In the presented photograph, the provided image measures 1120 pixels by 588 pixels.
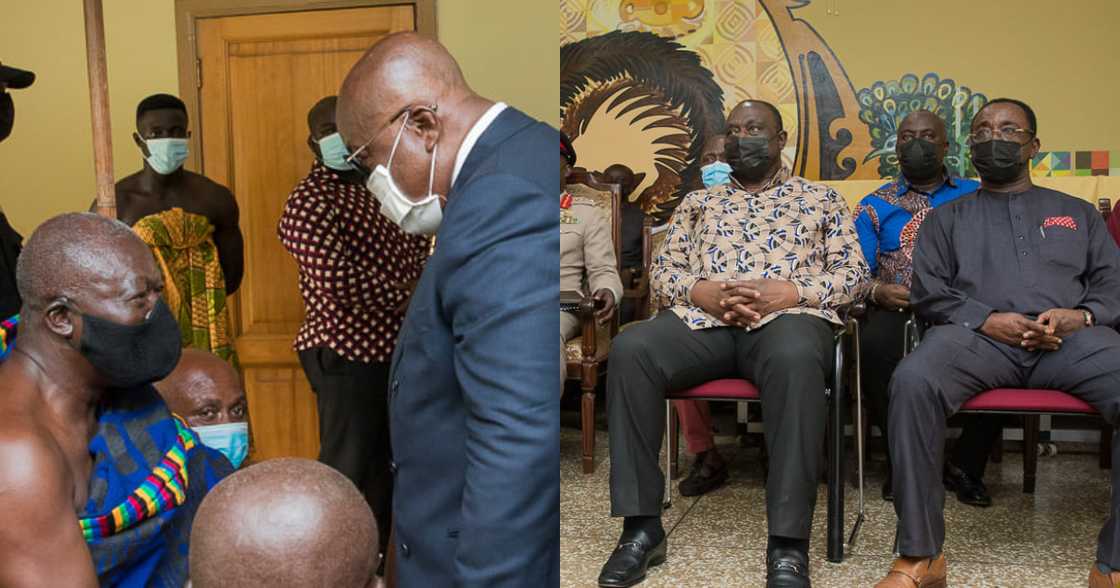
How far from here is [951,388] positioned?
2191 mm

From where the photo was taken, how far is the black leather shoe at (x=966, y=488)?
271cm

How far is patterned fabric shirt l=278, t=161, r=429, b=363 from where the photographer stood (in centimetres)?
214

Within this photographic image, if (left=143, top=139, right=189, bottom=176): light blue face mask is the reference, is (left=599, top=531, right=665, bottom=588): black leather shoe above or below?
below

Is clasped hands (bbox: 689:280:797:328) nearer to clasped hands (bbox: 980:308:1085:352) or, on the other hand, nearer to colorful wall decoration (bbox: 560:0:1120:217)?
clasped hands (bbox: 980:308:1085:352)

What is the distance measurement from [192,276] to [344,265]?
19.6 inches

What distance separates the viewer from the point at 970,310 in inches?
93.7

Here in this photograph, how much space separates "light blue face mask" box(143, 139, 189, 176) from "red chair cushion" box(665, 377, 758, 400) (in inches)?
51.2

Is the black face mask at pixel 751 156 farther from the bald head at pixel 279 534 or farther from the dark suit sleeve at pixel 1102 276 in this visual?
the bald head at pixel 279 534

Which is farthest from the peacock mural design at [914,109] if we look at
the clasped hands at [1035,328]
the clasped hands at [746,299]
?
the clasped hands at [746,299]

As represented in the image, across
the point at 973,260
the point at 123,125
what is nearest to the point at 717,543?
the point at 973,260

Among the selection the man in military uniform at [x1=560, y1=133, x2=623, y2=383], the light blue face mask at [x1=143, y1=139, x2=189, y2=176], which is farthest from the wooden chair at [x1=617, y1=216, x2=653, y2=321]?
the light blue face mask at [x1=143, y1=139, x2=189, y2=176]

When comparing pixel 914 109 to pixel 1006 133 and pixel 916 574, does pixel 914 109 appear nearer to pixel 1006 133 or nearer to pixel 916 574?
pixel 1006 133

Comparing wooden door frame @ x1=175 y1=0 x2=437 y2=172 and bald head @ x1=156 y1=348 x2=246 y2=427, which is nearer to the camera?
bald head @ x1=156 y1=348 x2=246 y2=427

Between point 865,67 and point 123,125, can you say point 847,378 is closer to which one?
point 865,67
